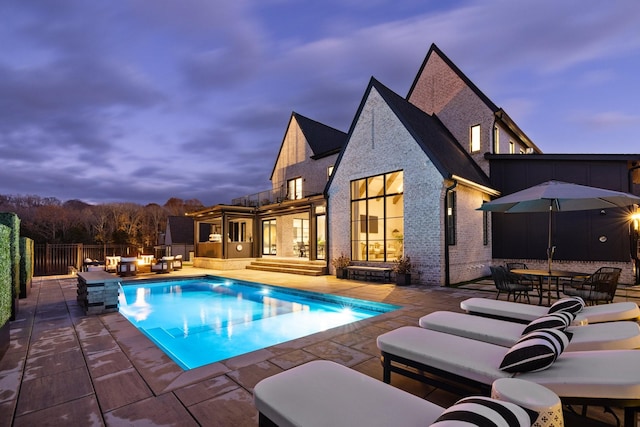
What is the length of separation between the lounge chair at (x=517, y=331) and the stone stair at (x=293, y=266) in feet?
30.4

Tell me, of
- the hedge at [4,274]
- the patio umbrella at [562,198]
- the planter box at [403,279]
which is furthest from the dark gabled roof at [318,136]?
the hedge at [4,274]

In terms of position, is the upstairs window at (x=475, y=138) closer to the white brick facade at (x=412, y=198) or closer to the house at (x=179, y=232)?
the white brick facade at (x=412, y=198)

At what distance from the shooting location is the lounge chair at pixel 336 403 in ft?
5.57

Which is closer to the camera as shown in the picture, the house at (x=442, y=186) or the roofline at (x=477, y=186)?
the roofline at (x=477, y=186)

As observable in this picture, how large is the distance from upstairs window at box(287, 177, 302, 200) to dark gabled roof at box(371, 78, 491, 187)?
8.63 m

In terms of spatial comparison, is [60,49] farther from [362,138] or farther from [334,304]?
[334,304]

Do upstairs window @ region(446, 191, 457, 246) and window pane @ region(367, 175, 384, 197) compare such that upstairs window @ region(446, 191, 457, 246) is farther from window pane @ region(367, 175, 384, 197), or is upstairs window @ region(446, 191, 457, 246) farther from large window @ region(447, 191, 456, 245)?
window pane @ region(367, 175, 384, 197)

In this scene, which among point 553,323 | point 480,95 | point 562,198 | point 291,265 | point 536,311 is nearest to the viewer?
point 553,323

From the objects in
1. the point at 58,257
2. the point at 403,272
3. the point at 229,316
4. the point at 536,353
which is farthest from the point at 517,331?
the point at 58,257

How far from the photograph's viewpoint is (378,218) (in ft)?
40.7

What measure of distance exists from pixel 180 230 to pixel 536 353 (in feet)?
113

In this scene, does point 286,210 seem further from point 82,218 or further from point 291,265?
point 82,218

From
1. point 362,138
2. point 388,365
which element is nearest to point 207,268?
point 362,138

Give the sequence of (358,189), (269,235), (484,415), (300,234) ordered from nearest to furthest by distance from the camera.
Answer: (484,415) < (358,189) < (300,234) < (269,235)
